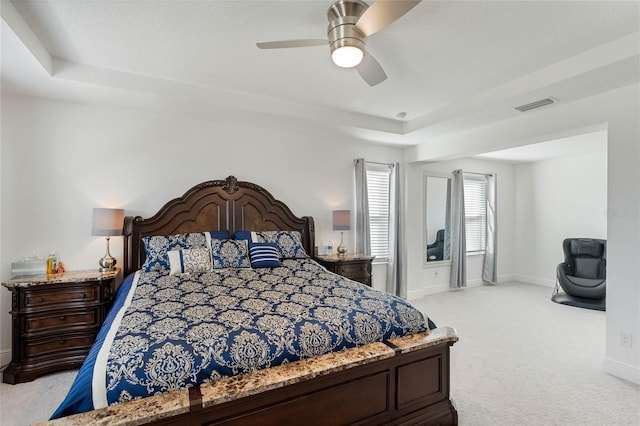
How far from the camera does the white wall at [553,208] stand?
5449 mm

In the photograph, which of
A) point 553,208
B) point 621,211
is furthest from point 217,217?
point 553,208

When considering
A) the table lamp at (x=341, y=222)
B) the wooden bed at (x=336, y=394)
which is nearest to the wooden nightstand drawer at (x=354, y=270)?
the table lamp at (x=341, y=222)

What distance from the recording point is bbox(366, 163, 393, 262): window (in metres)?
5.04

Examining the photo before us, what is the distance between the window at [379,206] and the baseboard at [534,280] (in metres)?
3.46

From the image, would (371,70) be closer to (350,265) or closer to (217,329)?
(217,329)

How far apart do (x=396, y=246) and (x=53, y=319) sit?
13.6ft

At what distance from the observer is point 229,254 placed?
325 centimetres

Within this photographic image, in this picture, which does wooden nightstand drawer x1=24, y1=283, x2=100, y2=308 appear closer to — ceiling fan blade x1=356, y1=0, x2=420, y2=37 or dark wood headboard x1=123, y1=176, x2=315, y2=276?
dark wood headboard x1=123, y1=176, x2=315, y2=276

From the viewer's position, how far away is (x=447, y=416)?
2043 millimetres

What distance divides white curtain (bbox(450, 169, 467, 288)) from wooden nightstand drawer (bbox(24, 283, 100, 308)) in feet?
17.3

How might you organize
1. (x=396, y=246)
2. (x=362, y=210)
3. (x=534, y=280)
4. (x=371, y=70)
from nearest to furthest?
1. (x=371, y=70)
2. (x=362, y=210)
3. (x=396, y=246)
4. (x=534, y=280)

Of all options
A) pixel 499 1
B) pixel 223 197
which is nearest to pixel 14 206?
pixel 223 197

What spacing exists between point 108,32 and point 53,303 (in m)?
2.27

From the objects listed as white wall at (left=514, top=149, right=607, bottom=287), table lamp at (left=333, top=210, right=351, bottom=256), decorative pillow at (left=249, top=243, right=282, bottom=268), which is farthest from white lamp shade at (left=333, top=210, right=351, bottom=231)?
white wall at (left=514, top=149, right=607, bottom=287)
